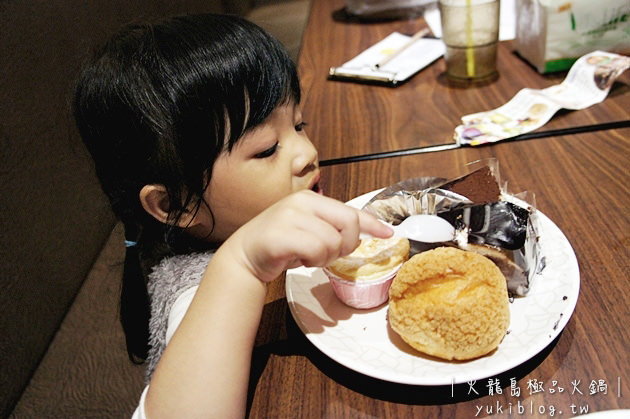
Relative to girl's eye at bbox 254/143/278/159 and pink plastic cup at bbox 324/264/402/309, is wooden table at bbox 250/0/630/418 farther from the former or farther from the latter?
girl's eye at bbox 254/143/278/159

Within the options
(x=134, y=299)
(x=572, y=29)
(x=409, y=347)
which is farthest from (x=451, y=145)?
(x=134, y=299)

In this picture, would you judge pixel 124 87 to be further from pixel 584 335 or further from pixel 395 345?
pixel 584 335

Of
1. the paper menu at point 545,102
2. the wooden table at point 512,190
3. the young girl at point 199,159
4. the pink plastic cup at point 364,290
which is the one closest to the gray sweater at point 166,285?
the young girl at point 199,159

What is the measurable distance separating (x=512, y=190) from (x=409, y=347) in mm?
508

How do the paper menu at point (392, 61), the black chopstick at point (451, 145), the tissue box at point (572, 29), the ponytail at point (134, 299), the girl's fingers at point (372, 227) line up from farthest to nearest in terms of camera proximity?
the paper menu at point (392, 61), the tissue box at point (572, 29), the black chopstick at point (451, 145), the ponytail at point (134, 299), the girl's fingers at point (372, 227)

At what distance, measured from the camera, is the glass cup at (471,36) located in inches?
59.3

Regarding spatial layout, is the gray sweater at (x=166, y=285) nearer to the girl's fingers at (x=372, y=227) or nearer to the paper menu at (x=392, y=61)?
the girl's fingers at (x=372, y=227)

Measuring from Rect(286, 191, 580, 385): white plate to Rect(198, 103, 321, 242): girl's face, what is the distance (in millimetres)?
185

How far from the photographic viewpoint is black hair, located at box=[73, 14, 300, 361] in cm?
88

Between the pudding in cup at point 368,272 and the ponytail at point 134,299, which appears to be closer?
the pudding in cup at point 368,272

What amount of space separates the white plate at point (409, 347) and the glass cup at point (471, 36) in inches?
33.6

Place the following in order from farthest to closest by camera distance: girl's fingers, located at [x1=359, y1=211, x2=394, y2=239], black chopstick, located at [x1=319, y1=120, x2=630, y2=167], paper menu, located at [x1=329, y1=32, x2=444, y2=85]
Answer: paper menu, located at [x1=329, y1=32, x2=444, y2=85] → black chopstick, located at [x1=319, y1=120, x2=630, y2=167] → girl's fingers, located at [x1=359, y1=211, x2=394, y2=239]

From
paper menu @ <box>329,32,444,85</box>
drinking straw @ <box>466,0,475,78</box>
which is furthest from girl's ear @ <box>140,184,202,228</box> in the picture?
drinking straw @ <box>466,0,475,78</box>

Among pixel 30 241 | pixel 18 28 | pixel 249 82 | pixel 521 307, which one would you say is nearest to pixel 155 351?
pixel 30 241
